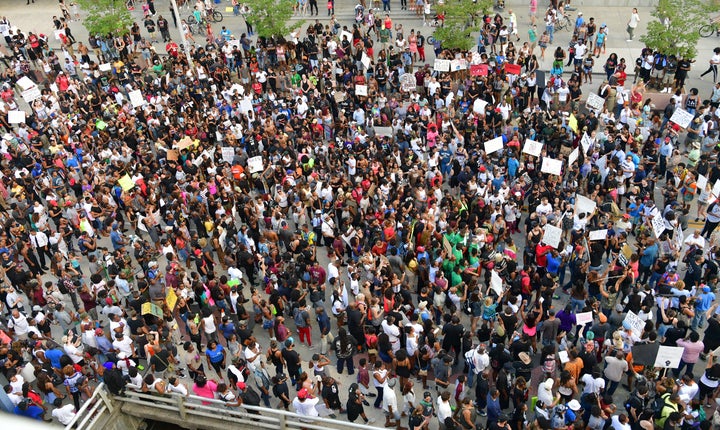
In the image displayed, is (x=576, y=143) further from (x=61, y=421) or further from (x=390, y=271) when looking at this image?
(x=61, y=421)

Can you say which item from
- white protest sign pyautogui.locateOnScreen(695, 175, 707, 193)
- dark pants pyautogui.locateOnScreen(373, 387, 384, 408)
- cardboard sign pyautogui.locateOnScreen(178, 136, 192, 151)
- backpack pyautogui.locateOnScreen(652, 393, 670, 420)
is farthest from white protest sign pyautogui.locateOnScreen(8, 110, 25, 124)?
backpack pyautogui.locateOnScreen(652, 393, 670, 420)

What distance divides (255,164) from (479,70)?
30.3ft

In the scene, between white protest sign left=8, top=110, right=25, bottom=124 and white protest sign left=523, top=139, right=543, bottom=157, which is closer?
white protest sign left=523, top=139, right=543, bottom=157

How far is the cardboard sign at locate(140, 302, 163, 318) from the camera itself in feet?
47.6

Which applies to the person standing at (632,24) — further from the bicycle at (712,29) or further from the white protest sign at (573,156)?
the white protest sign at (573,156)

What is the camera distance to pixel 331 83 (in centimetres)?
2503

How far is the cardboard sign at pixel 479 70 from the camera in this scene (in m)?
23.6

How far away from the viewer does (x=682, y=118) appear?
773 inches

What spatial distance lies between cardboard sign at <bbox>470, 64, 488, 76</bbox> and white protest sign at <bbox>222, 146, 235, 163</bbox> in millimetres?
9148

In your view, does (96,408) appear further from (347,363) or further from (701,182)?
(701,182)

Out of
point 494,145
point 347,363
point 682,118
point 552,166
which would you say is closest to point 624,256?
point 552,166

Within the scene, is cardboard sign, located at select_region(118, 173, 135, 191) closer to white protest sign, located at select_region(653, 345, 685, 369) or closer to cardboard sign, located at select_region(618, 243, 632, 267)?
cardboard sign, located at select_region(618, 243, 632, 267)

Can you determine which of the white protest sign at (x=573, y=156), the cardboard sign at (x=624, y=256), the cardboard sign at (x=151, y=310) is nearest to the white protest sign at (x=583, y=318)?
the cardboard sign at (x=624, y=256)

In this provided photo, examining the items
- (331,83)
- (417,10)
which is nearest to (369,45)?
(331,83)
